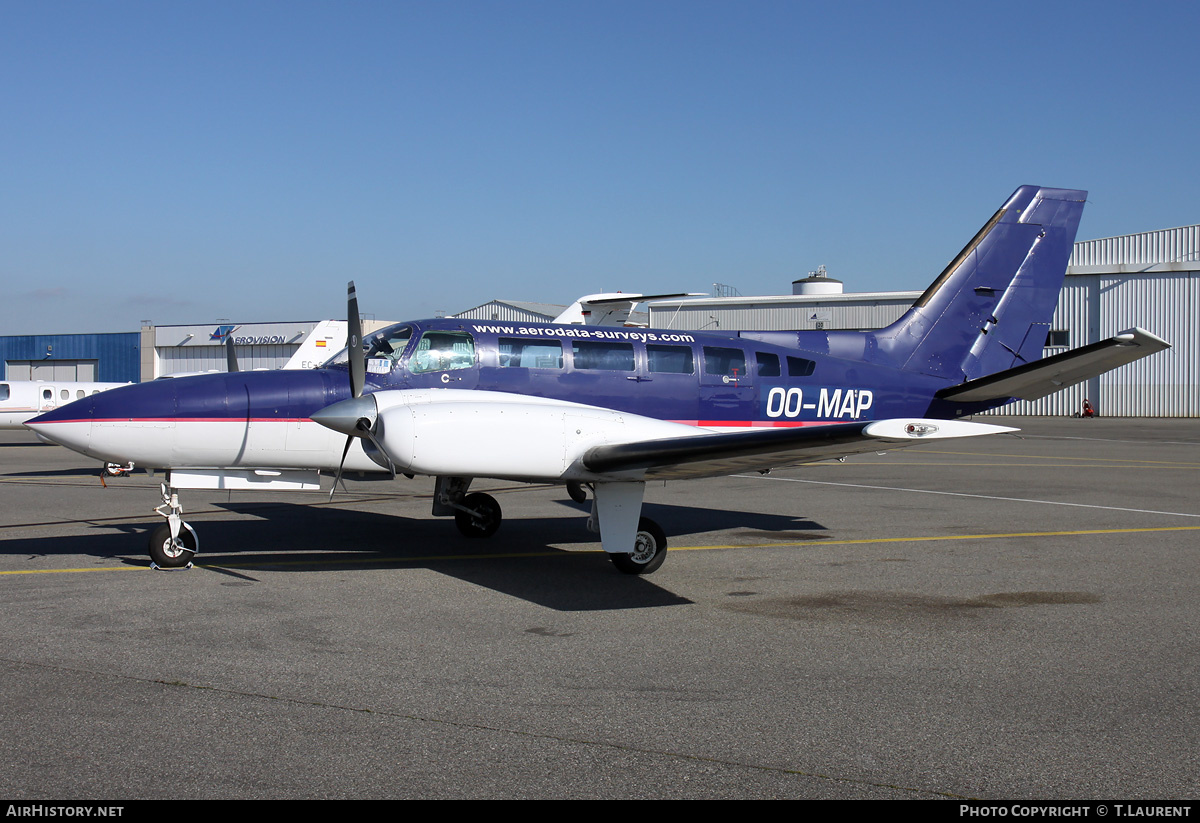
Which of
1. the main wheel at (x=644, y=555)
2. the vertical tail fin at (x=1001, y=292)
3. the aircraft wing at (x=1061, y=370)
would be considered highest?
the vertical tail fin at (x=1001, y=292)

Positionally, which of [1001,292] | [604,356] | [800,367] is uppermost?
[1001,292]

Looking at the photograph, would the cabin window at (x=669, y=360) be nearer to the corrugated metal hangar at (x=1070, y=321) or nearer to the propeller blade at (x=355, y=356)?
the propeller blade at (x=355, y=356)

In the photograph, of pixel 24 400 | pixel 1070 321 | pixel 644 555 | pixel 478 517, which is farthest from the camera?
pixel 1070 321

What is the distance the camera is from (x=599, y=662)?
6.52 m

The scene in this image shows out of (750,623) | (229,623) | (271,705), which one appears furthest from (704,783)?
(229,623)

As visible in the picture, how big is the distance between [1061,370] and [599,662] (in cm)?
671

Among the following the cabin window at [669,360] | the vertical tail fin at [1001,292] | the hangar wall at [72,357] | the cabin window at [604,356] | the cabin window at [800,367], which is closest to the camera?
the cabin window at [604,356]

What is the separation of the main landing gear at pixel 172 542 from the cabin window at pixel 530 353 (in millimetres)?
3795

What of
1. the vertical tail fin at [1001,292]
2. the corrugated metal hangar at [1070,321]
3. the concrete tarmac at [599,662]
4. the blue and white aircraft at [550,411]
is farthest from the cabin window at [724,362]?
the corrugated metal hangar at [1070,321]

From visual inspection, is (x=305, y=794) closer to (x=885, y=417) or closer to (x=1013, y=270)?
(x=885, y=417)

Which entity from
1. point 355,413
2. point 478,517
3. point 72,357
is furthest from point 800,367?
point 72,357

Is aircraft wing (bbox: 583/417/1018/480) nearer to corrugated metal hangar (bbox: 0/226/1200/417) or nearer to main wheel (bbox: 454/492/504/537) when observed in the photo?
main wheel (bbox: 454/492/504/537)

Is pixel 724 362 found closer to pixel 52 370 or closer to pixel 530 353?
pixel 530 353

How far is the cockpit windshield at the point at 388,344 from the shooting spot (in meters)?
10.1
